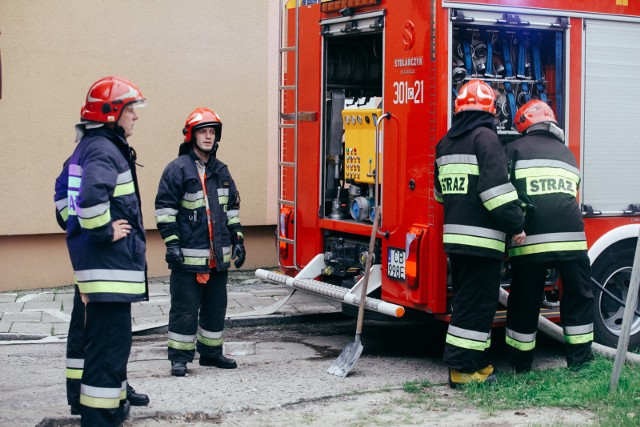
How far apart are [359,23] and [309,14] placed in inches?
28.6

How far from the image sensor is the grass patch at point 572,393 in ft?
18.8

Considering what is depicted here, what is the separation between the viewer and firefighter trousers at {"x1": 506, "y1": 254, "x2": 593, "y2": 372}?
6.80 meters

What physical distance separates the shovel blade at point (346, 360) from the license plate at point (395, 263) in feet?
1.68

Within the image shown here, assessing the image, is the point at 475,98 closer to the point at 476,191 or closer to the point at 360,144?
the point at 476,191

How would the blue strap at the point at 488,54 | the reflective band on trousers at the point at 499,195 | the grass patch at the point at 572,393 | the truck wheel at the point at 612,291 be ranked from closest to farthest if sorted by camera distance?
1. the grass patch at the point at 572,393
2. the reflective band on trousers at the point at 499,195
3. the blue strap at the point at 488,54
4. the truck wheel at the point at 612,291

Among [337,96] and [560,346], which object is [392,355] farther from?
[337,96]

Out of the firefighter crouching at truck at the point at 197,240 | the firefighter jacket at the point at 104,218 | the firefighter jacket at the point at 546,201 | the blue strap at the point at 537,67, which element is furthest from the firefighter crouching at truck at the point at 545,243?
the firefighter jacket at the point at 104,218

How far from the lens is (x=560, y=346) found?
791cm

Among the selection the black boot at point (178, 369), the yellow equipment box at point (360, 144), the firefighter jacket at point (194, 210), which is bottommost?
the black boot at point (178, 369)

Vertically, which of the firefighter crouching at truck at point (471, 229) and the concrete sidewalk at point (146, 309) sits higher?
the firefighter crouching at truck at point (471, 229)

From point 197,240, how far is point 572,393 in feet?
8.72

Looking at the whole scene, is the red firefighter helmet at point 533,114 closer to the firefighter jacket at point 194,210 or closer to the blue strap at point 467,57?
the blue strap at point 467,57

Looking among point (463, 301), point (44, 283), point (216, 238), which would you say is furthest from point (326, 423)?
point (44, 283)

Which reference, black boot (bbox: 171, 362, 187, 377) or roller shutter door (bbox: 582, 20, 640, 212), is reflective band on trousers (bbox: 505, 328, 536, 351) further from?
black boot (bbox: 171, 362, 187, 377)
